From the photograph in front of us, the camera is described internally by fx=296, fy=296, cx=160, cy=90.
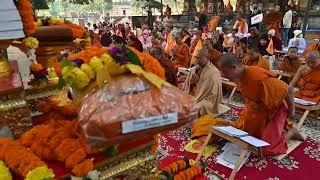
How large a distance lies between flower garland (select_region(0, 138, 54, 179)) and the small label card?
0.40 meters

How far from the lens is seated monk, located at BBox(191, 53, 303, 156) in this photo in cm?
364

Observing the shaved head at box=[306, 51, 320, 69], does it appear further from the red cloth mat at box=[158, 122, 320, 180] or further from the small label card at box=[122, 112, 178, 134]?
the small label card at box=[122, 112, 178, 134]

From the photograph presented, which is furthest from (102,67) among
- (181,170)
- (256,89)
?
(256,89)

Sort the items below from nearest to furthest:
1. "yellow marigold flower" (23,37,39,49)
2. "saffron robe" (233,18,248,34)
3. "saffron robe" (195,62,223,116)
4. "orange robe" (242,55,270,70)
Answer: "yellow marigold flower" (23,37,39,49), "saffron robe" (195,62,223,116), "orange robe" (242,55,270,70), "saffron robe" (233,18,248,34)

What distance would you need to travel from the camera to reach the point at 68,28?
7.69 ft

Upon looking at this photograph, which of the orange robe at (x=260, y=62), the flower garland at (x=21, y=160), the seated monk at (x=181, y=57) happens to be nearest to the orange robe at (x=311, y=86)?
the orange robe at (x=260, y=62)

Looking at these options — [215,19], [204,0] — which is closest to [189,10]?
[204,0]

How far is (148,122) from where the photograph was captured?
1186 millimetres

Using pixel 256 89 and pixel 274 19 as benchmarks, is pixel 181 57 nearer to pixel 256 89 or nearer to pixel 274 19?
pixel 256 89

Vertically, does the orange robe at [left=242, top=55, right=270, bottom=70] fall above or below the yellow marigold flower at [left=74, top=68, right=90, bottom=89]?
below

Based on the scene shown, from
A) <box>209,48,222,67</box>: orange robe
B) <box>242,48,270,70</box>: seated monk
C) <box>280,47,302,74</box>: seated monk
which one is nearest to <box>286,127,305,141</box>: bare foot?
<box>242,48,270,70</box>: seated monk

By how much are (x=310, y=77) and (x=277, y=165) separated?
2.40m

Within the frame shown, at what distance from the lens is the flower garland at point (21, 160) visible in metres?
1.23

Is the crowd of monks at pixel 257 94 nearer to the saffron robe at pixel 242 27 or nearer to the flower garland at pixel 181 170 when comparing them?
the flower garland at pixel 181 170
